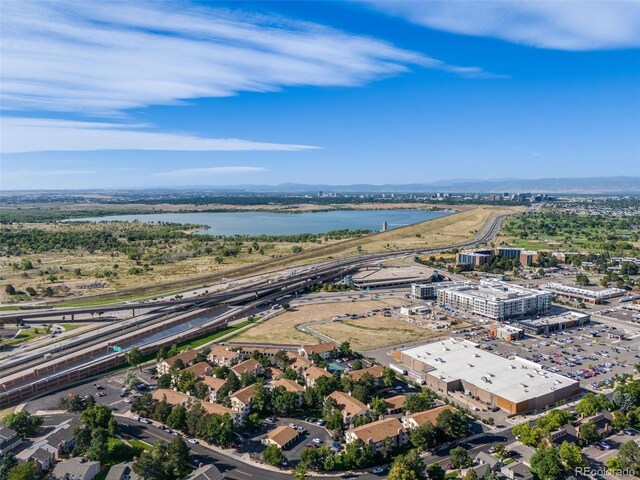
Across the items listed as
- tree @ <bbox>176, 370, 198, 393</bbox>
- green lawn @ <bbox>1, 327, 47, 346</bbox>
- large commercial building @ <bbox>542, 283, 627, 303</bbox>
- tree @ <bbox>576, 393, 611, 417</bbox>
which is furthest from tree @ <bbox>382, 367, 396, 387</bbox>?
large commercial building @ <bbox>542, 283, 627, 303</bbox>

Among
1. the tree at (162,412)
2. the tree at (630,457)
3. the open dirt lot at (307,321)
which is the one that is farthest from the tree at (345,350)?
the tree at (630,457)

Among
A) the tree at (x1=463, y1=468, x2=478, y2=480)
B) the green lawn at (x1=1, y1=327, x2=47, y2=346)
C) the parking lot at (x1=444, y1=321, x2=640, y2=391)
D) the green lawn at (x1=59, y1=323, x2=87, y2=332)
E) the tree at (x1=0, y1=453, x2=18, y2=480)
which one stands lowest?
the parking lot at (x1=444, y1=321, x2=640, y2=391)

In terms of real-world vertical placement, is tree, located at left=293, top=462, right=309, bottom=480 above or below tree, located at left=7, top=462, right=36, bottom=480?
below

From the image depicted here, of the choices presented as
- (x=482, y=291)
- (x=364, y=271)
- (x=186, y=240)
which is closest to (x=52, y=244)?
(x=186, y=240)

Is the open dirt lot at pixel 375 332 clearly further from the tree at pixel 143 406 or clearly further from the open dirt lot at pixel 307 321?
the tree at pixel 143 406

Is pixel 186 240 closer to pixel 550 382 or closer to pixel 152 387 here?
pixel 152 387

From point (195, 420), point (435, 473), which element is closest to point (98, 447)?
point (195, 420)

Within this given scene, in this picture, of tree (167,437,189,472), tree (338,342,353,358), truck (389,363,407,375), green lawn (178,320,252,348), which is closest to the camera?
tree (167,437,189,472)

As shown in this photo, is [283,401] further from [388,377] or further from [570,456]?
[570,456]

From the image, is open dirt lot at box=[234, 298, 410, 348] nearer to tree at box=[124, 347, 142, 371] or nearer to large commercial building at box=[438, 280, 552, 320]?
large commercial building at box=[438, 280, 552, 320]
